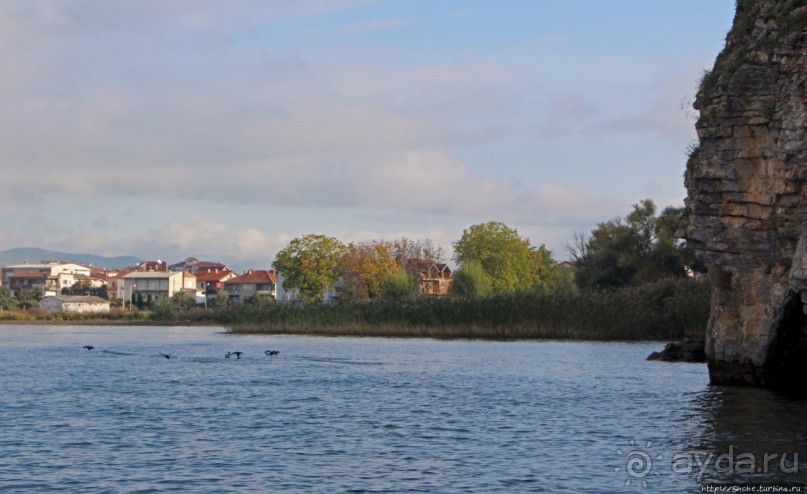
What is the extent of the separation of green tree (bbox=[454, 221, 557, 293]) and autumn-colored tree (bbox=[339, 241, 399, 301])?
34.1ft

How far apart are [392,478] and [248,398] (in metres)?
13.9

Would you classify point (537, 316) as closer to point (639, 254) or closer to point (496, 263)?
point (639, 254)

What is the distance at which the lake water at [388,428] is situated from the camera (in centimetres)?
1839

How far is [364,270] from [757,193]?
89.9 metres

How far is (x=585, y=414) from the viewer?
27.3 meters

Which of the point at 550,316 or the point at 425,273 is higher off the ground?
the point at 425,273

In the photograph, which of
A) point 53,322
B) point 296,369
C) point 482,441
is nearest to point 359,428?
point 482,441

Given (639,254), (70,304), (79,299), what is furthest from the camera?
(79,299)

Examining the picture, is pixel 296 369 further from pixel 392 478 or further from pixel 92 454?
pixel 392 478

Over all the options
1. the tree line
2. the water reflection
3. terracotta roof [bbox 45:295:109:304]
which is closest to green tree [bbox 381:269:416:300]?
the tree line

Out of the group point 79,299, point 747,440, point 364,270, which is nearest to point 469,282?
point 364,270

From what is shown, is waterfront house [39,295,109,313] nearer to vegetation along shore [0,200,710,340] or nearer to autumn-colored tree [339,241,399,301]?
vegetation along shore [0,200,710,340]

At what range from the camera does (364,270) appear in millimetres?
118812

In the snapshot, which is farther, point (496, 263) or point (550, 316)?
point (496, 263)
